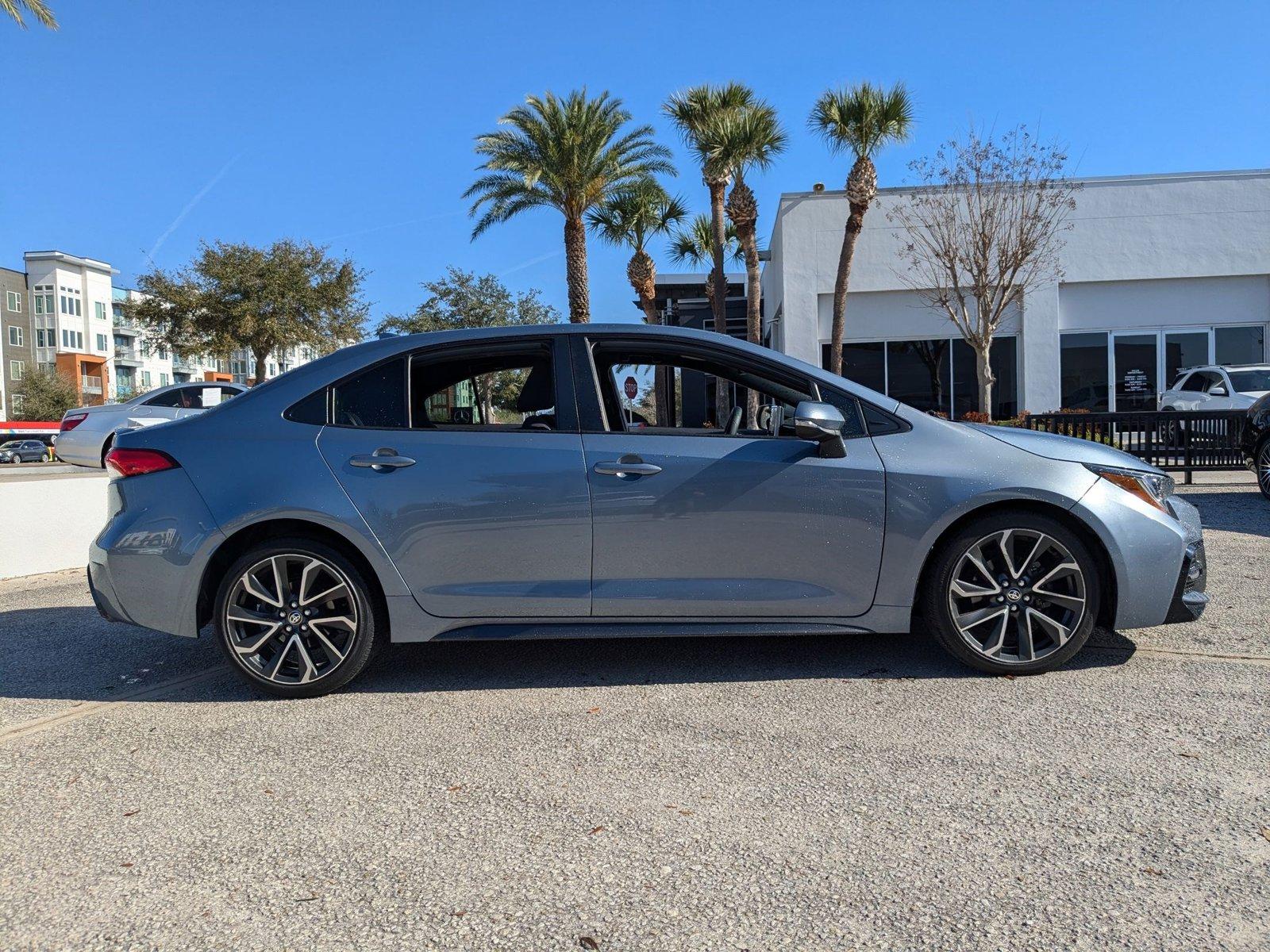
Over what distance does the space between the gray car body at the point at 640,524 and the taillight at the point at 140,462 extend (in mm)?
58

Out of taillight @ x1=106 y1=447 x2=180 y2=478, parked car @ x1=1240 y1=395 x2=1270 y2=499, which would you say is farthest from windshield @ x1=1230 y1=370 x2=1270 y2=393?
taillight @ x1=106 y1=447 x2=180 y2=478

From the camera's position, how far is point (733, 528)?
4062mm

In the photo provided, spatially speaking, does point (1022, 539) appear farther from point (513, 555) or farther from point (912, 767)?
point (513, 555)

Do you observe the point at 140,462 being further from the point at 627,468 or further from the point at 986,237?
the point at 986,237

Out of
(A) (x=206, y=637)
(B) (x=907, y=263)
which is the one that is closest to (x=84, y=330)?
(B) (x=907, y=263)

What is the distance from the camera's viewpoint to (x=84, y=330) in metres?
85.1

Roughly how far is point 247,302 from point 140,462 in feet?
106

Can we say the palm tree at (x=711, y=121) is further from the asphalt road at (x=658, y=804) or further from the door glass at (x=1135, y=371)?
the asphalt road at (x=658, y=804)

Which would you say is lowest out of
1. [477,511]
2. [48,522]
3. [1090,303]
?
[48,522]

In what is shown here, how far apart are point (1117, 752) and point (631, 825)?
5.73 feet

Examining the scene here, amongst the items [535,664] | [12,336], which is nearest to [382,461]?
[535,664]

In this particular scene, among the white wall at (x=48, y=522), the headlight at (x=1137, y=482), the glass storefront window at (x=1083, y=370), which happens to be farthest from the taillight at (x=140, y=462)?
the glass storefront window at (x=1083, y=370)

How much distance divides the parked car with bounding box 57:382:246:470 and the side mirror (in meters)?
13.0

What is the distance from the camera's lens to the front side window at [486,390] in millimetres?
4289
